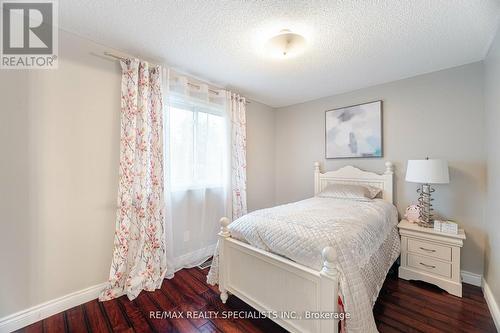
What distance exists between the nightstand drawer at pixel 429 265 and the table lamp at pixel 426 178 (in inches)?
13.6

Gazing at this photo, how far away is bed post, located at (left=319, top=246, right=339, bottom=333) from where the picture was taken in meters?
1.19

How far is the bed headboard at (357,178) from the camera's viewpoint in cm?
264

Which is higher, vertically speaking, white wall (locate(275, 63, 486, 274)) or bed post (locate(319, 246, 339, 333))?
white wall (locate(275, 63, 486, 274))

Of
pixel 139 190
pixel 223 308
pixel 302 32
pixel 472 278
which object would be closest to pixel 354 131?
pixel 302 32

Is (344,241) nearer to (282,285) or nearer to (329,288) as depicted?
(329,288)

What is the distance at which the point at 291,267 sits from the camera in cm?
140

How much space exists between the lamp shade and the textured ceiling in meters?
1.09

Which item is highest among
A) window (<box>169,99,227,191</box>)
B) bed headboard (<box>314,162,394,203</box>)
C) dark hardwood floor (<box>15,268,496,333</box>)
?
window (<box>169,99,227,191</box>)

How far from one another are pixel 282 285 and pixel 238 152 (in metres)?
1.98

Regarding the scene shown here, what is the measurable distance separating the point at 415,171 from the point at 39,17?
3.63m

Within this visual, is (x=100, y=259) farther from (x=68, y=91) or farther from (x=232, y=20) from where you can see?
(x=232, y=20)

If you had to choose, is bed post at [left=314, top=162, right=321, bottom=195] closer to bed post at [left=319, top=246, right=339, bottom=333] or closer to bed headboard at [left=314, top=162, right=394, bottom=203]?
bed headboard at [left=314, top=162, right=394, bottom=203]
